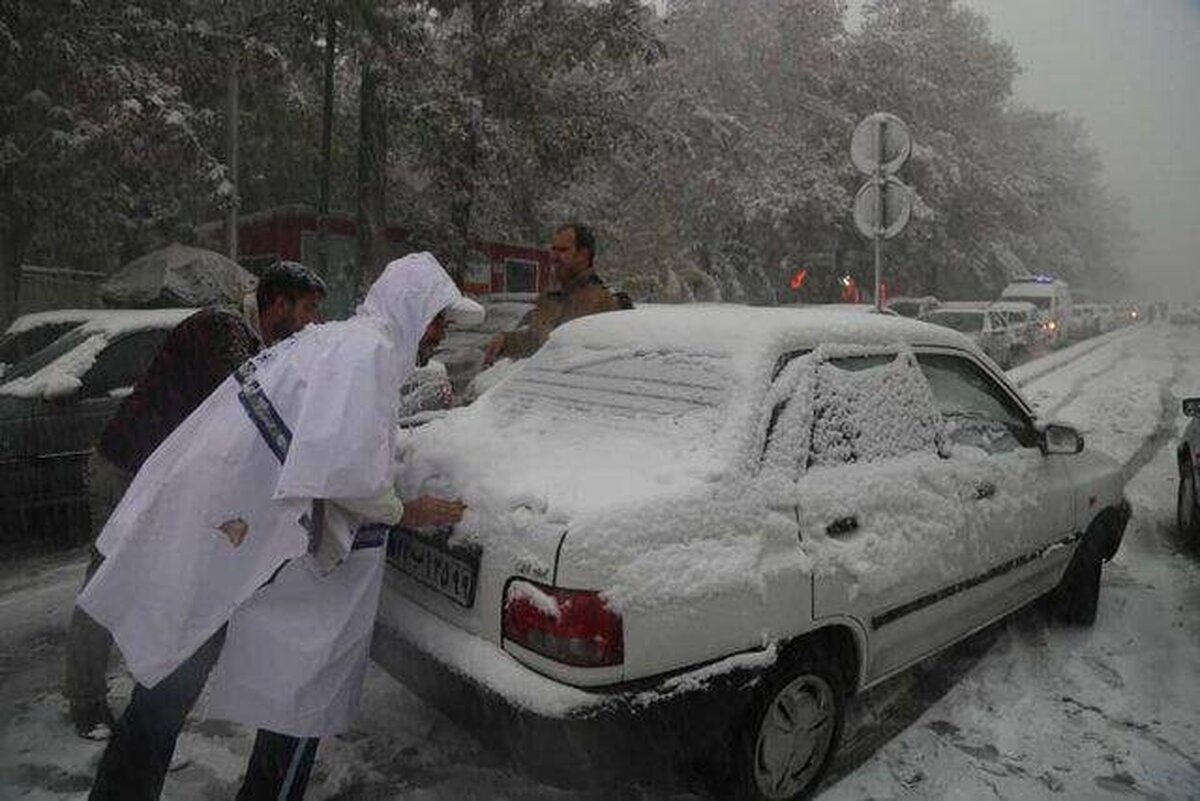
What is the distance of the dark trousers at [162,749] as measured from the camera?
2307 mm

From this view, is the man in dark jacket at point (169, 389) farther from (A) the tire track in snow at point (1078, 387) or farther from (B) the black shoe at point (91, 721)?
(A) the tire track in snow at point (1078, 387)

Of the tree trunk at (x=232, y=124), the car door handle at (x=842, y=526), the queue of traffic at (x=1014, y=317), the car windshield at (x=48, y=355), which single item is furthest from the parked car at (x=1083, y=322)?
the car door handle at (x=842, y=526)

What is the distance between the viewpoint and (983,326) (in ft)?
64.3

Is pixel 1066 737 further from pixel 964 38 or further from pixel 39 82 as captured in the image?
pixel 964 38

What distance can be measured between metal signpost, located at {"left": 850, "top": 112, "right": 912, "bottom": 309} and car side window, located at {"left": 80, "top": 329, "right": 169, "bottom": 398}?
19.5 feet

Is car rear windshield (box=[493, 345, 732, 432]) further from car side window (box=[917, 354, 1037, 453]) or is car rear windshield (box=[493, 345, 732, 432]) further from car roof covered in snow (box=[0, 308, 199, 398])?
car roof covered in snow (box=[0, 308, 199, 398])

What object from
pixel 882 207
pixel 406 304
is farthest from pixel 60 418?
pixel 882 207

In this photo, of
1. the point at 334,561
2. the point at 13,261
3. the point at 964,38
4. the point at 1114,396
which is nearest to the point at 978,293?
the point at 964,38

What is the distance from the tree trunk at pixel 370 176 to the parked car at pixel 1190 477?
1426cm

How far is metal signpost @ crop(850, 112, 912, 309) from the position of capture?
8242 millimetres

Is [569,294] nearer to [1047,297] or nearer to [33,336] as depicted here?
[33,336]

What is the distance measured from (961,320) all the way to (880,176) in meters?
12.8

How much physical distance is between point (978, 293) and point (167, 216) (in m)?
34.7

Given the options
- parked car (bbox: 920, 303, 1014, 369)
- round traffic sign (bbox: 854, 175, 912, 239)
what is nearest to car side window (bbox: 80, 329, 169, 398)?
round traffic sign (bbox: 854, 175, 912, 239)
